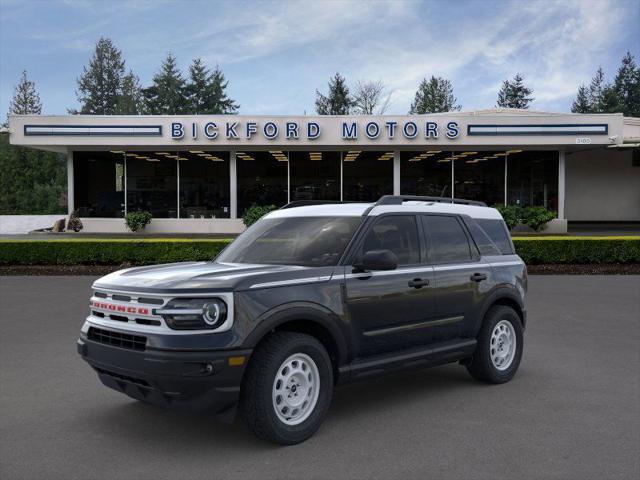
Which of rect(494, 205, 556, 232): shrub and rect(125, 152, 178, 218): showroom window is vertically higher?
rect(125, 152, 178, 218): showroom window

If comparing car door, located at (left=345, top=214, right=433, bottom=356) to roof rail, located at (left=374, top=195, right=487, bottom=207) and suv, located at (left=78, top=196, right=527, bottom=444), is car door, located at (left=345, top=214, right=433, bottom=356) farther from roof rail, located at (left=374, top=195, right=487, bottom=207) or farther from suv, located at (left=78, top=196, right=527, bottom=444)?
roof rail, located at (left=374, top=195, right=487, bottom=207)

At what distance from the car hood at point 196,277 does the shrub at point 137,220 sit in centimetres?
2334

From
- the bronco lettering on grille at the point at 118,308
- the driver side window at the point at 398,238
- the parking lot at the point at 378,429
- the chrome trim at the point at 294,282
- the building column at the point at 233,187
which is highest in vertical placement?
the building column at the point at 233,187

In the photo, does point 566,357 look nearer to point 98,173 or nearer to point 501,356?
point 501,356

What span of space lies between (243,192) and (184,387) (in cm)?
2537

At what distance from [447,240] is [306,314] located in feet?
6.80

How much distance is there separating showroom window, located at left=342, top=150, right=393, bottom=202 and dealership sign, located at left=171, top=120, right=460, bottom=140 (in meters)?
2.28

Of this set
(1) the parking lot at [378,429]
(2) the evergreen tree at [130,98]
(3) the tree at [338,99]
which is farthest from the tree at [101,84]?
(1) the parking lot at [378,429]

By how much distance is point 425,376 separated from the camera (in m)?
6.75

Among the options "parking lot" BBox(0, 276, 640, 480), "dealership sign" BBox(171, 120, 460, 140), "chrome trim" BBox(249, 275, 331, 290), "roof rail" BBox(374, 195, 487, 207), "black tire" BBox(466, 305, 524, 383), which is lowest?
"parking lot" BBox(0, 276, 640, 480)

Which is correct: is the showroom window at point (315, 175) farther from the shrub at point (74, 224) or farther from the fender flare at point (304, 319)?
the fender flare at point (304, 319)

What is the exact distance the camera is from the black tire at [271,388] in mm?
4391

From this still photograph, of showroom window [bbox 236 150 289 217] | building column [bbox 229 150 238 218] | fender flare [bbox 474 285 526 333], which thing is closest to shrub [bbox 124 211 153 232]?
building column [bbox 229 150 238 218]

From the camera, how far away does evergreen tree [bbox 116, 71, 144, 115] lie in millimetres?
76562
